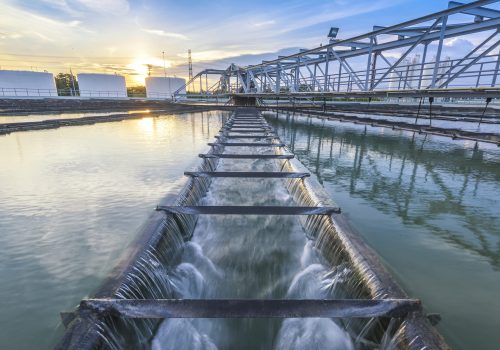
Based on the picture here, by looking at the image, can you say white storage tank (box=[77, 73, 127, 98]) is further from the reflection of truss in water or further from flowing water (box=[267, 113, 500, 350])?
flowing water (box=[267, 113, 500, 350])

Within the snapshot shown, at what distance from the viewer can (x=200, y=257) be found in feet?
13.6

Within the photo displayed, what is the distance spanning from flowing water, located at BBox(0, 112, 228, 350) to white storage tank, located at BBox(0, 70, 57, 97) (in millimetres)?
44178

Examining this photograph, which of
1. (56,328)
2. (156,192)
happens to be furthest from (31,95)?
(56,328)

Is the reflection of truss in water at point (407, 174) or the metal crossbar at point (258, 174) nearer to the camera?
the reflection of truss in water at point (407, 174)

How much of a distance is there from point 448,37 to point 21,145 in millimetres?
17630

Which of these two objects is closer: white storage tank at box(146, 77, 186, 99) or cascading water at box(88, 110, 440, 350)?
cascading water at box(88, 110, 440, 350)

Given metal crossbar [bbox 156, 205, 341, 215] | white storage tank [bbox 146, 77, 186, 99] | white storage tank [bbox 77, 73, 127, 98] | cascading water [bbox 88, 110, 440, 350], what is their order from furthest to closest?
white storage tank [bbox 146, 77, 186, 99] → white storage tank [bbox 77, 73, 127, 98] → metal crossbar [bbox 156, 205, 341, 215] → cascading water [bbox 88, 110, 440, 350]

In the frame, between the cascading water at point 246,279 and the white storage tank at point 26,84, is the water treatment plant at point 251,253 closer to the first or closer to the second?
the cascading water at point 246,279

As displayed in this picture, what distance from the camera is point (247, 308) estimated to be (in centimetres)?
222

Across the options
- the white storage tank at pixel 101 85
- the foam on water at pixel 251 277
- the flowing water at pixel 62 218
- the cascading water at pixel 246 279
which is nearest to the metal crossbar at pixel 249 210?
the cascading water at pixel 246 279

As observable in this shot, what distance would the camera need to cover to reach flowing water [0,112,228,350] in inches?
112

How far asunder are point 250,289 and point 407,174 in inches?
258

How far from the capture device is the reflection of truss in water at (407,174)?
4.59 m

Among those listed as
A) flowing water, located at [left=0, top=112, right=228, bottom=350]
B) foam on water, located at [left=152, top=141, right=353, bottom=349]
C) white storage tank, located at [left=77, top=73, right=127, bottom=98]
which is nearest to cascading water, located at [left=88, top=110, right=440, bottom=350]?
foam on water, located at [left=152, top=141, right=353, bottom=349]
